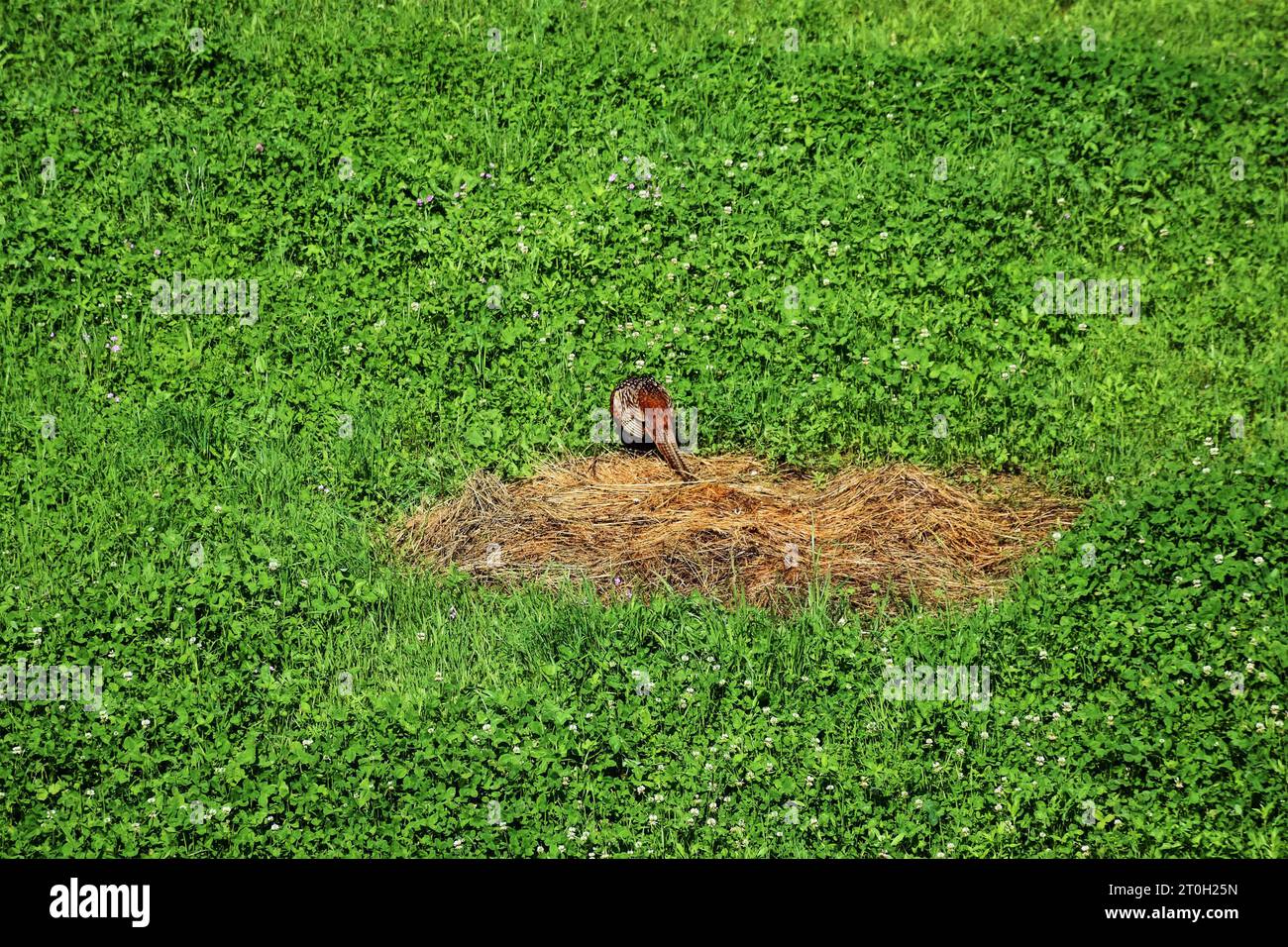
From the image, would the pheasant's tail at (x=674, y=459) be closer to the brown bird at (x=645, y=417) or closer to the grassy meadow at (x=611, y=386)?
the brown bird at (x=645, y=417)

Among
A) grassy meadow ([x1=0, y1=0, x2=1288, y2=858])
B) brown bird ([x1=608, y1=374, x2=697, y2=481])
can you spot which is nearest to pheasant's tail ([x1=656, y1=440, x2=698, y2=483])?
brown bird ([x1=608, y1=374, x2=697, y2=481])

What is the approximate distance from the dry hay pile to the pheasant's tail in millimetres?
74

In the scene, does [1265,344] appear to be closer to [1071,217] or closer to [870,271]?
[1071,217]

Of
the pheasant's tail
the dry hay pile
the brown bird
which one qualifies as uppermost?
the brown bird

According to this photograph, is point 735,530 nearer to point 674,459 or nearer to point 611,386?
point 674,459

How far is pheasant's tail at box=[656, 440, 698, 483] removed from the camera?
8148mm

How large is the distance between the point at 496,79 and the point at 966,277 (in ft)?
15.9

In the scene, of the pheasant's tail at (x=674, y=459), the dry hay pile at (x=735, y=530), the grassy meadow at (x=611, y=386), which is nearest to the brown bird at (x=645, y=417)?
the pheasant's tail at (x=674, y=459)

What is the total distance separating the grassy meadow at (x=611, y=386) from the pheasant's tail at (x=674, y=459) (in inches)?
13.6

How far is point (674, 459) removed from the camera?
818 centimetres

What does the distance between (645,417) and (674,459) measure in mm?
361

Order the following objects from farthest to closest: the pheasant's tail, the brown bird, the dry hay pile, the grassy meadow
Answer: the brown bird
the pheasant's tail
the dry hay pile
the grassy meadow

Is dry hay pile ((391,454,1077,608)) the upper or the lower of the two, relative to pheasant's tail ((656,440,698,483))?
lower

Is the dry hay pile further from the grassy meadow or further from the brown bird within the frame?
the grassy meadow
